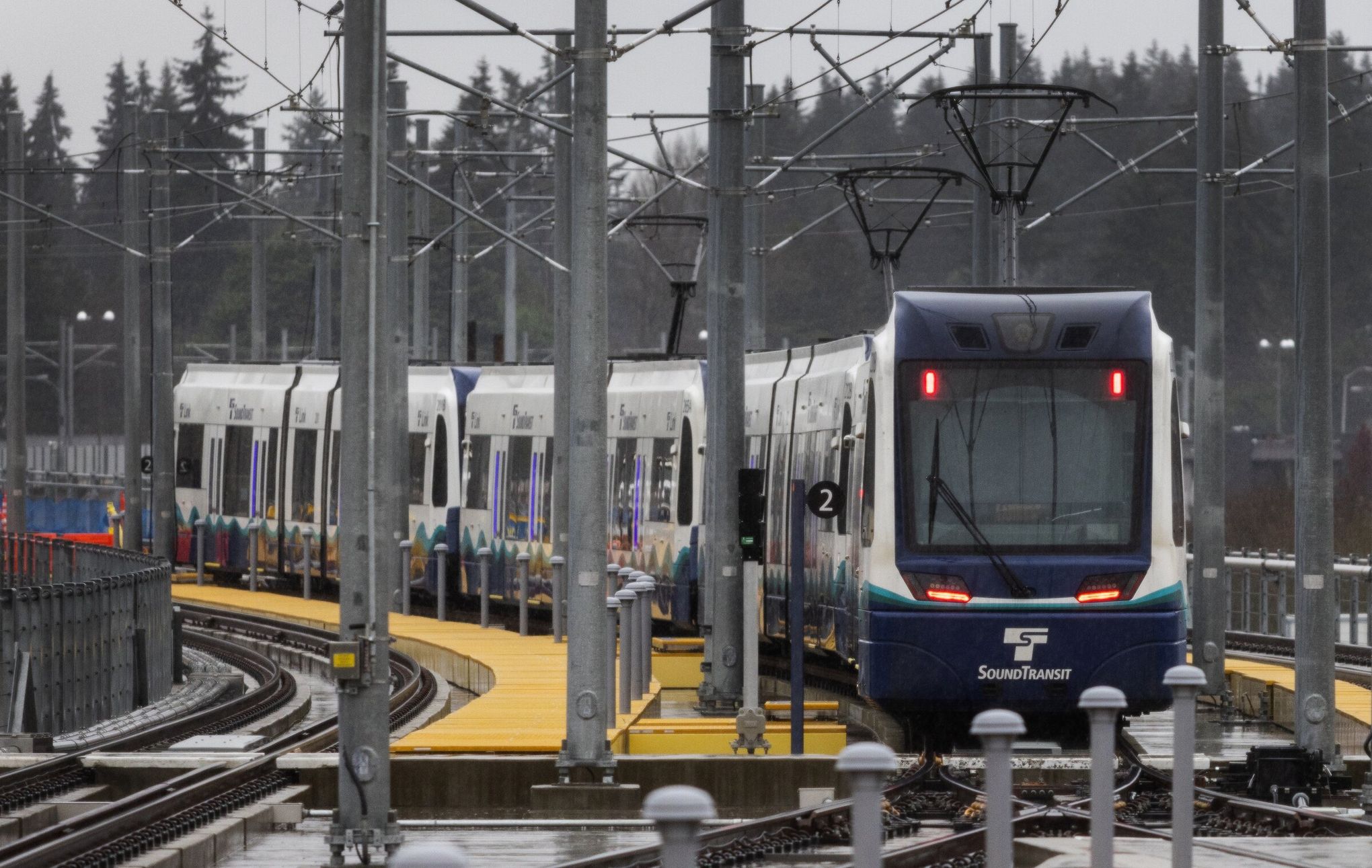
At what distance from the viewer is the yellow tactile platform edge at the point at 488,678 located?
15.9m

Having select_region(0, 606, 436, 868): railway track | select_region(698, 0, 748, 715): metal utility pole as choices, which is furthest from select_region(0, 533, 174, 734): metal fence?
select_region(698, 0, 748, 715): metal utility pole

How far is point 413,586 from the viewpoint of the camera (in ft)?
119

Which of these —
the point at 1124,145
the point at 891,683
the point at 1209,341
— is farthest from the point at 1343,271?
the point at 891,683

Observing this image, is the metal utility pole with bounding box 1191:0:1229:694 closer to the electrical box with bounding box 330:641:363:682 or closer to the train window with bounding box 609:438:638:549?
the train window with bounding box 609:438:638:549

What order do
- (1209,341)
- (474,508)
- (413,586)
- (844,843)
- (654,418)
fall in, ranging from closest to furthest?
1. (844,843)
2. (1209,341)
3. (654,418)
4. (474,508)
5. (413,586)

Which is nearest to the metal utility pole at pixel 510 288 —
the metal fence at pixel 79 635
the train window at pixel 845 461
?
the metal fence at pixel 79 635

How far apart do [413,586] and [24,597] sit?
56.0 feet

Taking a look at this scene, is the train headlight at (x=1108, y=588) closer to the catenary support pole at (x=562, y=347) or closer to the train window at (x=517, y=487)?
the catenary support pole at (x=562, y=347)

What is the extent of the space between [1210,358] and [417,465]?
16.1 metres

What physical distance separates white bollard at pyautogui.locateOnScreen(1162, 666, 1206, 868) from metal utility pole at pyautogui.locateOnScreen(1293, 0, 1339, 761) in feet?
20.2

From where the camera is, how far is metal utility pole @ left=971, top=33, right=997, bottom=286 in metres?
26.9

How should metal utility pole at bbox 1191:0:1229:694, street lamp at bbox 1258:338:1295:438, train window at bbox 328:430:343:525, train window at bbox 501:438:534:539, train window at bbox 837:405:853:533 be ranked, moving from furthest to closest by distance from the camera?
street lamp at bbox 1258:338:1295:438 < train window at bbox 328:430:343:525 < train window at bbox 501:438:534:539 < metal utility pole at bbox 1191:0:1229:694 < train window at bbox 837:405:853:533

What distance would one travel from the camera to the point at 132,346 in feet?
139

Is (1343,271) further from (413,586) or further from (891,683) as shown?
(891,683)
